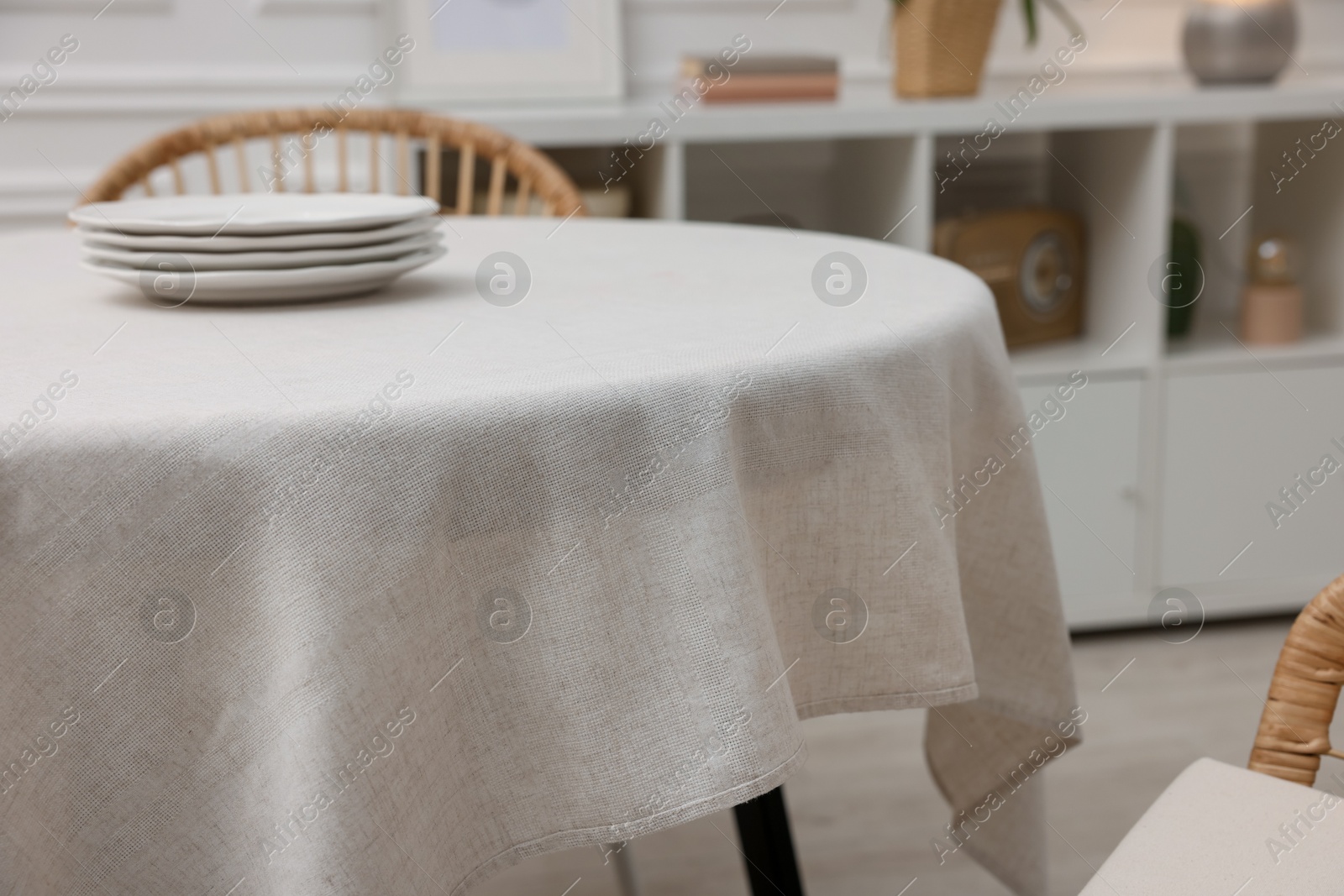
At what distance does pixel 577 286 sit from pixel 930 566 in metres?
0.37

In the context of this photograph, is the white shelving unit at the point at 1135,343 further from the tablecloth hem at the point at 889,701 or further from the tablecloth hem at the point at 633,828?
the tablecloth hem at the point at 633,828

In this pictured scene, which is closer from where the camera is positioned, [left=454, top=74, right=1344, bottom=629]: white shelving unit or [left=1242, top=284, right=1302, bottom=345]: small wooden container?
[left=454, top=74, right=1344, bottom=629]: white shelving unit

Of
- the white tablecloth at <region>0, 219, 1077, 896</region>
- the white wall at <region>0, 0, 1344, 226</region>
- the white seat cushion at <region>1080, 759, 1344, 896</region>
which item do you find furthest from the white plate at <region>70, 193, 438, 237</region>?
the white wall at <region>0, 0, 1344, 226</region>

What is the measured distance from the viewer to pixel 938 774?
1194 mm

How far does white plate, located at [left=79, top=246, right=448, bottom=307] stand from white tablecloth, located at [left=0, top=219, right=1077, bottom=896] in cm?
8

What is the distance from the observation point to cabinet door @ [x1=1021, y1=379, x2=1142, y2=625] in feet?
6.83

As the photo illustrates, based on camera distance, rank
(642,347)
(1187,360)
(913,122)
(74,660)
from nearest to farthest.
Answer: (74,660) → (642,347) → (913,122) → (1187,360)

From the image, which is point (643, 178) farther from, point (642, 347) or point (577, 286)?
point (642, 347)

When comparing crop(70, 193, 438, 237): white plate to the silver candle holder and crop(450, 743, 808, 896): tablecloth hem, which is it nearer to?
crop(450, 743, 808, 896): tablecloth hem

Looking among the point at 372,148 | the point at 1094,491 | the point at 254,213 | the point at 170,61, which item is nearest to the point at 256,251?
the point at 254,213

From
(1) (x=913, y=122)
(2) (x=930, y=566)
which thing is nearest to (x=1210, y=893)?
(2) (x=930, y=566)

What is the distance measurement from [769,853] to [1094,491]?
4.33 feet

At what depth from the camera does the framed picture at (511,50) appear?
2.08 metres

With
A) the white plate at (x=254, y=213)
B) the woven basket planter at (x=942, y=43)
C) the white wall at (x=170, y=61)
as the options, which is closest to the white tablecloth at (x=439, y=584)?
the white plate at (x=254, y=213)
